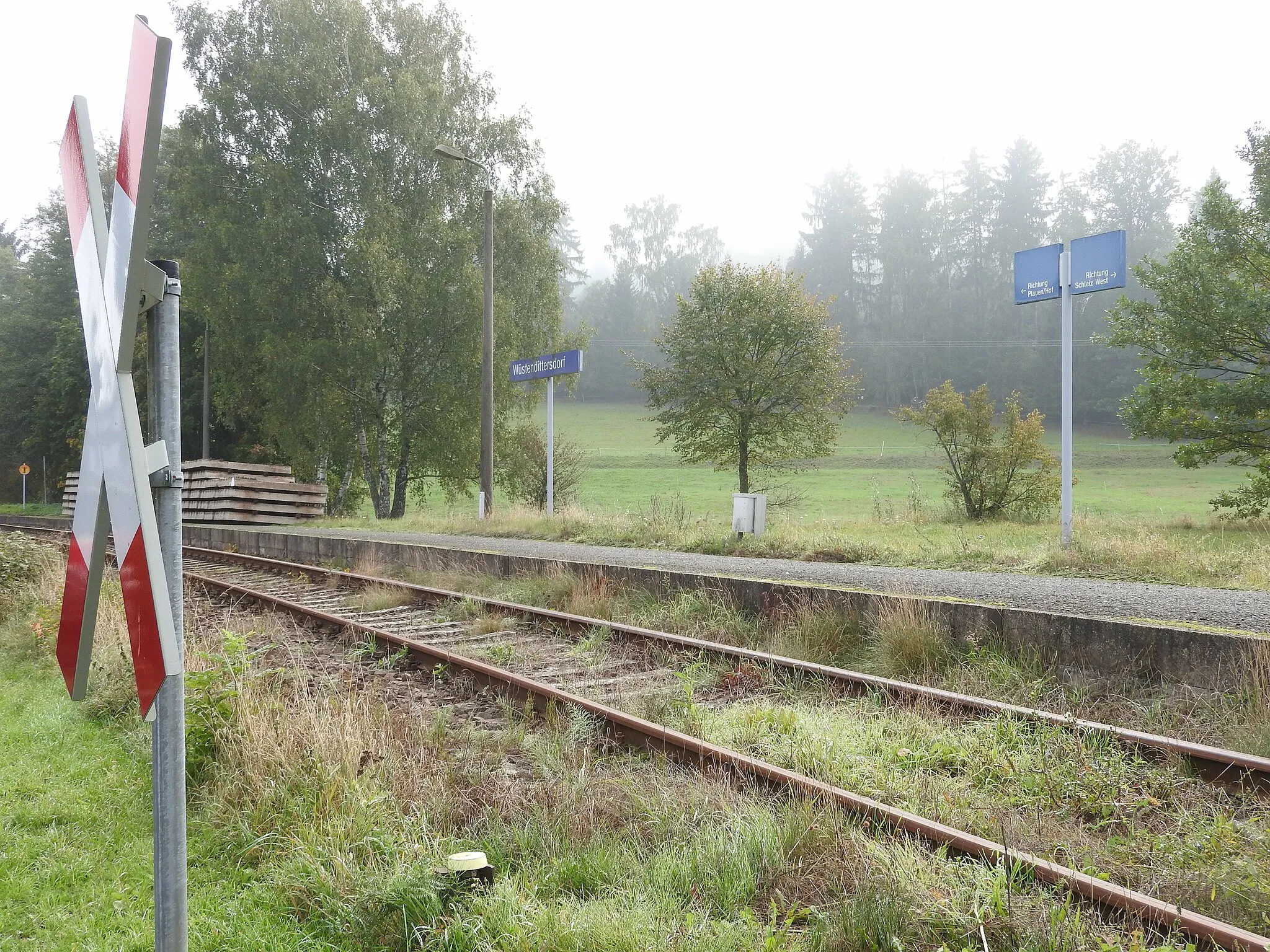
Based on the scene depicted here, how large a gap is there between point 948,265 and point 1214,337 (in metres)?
68.0

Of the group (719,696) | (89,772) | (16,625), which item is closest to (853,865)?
(719,696)

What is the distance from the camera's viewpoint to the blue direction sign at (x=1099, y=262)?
1104cm

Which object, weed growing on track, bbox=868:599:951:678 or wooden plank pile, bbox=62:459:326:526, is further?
wooden plank pile, bbox=62:459:326:526

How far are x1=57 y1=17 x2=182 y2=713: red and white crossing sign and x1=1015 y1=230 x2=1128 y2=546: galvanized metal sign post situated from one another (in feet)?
36.5

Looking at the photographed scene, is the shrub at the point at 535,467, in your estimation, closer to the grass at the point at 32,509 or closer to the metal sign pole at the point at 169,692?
the grass at the point at 32,509

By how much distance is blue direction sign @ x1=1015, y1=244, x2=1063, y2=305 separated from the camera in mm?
11805

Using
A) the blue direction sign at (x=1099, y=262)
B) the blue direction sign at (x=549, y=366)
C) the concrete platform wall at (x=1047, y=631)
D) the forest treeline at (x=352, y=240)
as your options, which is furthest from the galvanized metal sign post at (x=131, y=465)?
the forest treeline at (x=352, y=240)

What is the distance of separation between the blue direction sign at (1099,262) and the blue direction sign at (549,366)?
9288mm

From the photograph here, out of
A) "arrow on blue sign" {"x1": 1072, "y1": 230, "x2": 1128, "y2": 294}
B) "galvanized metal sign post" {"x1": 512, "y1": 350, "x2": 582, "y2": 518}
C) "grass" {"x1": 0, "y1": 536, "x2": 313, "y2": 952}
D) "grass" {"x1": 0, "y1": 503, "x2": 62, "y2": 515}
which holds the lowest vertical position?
"grass" {"x1": 0, "y1": 503, "x2": 62, "y2": 515}

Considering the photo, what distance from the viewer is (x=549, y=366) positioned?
19.4 metres

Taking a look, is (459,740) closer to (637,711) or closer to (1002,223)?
(637,711)

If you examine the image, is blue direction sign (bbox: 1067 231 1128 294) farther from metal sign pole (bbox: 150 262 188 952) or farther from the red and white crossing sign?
the red and white crossing sign

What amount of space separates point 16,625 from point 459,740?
669 cm

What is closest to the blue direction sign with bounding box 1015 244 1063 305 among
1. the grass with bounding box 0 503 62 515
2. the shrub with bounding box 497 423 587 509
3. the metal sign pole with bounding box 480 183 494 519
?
the metal sign pole with bounding box 480 183 494 519
